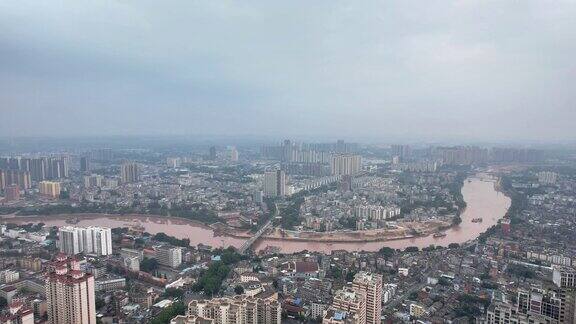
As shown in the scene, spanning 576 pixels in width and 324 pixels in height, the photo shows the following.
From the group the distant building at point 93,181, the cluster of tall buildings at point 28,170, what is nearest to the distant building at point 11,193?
the cluster of tall buildings at point 28,170

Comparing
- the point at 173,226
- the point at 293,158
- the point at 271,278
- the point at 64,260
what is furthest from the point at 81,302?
the point at 293,158

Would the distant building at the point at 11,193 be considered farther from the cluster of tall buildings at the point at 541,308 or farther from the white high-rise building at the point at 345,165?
the cluster of tall buildings at the point at 541,308

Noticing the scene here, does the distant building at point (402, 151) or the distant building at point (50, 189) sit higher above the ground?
the distant building at point (402, 151)

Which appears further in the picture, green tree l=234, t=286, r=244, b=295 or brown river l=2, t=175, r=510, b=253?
brown river l=2, t=175, r=510, b=253

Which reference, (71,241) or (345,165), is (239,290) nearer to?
(71,241)

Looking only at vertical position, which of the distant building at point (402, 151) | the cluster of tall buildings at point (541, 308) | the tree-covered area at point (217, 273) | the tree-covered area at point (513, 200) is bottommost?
the tree-covered area at point (217, 273)

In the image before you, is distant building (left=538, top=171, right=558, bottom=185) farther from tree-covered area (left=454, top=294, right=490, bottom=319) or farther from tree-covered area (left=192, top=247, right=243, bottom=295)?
tree-covered area (left=192, top=247, right=243, bottom=295)

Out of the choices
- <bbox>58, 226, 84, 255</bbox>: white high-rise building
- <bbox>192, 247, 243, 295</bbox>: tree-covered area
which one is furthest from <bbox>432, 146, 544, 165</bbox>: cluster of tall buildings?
<bbox>58, 226, 84, 255</bbox>: white high-rise building

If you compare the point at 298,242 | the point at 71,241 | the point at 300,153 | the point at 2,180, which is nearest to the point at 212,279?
the point at 71,241
